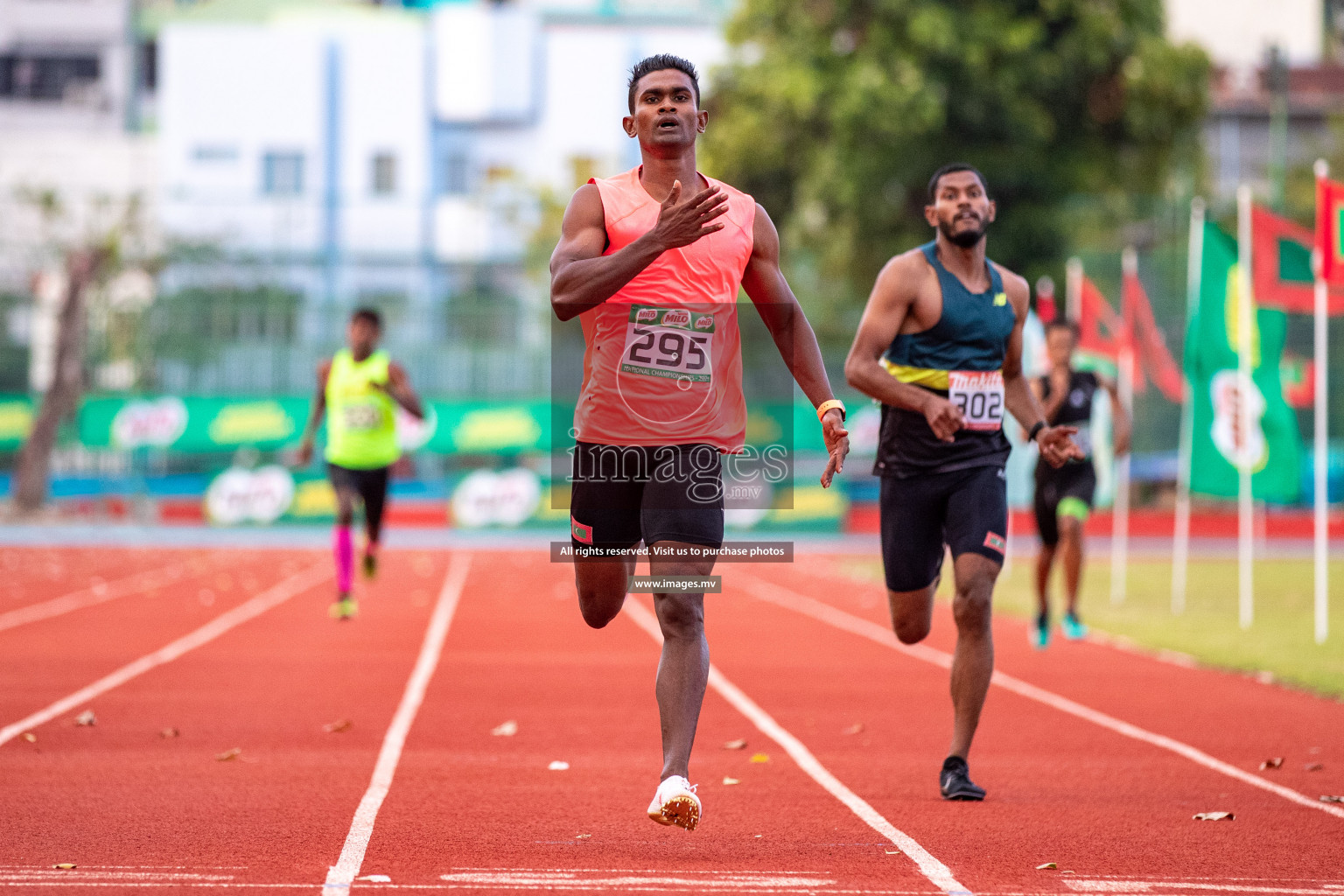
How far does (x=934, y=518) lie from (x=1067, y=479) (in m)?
6.00

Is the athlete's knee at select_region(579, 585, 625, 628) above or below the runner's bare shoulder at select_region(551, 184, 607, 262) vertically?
below

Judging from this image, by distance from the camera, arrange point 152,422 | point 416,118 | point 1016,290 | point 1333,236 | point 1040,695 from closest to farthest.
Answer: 1. point 1016,290
2. point 1040,695
3. point 1333,236
4. point 152,422
5. point 416,118

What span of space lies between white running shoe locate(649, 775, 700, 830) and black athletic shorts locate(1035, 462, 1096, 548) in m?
7.66

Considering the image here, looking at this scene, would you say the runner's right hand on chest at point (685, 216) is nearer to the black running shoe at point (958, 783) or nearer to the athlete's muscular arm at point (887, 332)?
the athlete's muscular arm at point (887, 332)

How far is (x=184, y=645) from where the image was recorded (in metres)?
11.9

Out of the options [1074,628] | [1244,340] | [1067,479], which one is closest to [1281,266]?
[1244,340]

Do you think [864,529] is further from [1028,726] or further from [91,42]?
[91,42]

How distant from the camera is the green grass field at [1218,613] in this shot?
35.6 ft

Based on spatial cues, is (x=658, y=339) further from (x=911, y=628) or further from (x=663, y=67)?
(x=911, y=628)

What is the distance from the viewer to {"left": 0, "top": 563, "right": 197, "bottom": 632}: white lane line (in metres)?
13.9

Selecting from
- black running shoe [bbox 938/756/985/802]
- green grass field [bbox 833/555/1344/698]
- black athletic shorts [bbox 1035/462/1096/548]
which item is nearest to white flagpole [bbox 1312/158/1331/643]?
green grass field [bbox 833/555/1344/698]

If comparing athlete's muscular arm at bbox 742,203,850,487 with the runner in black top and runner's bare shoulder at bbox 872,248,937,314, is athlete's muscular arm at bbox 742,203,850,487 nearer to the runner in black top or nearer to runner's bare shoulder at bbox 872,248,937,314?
runner's bare shoulder at bbox 872,248,937,314

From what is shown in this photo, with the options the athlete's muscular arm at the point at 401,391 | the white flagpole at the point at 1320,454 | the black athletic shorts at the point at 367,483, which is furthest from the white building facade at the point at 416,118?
the white flagpole at the point at 1320,454

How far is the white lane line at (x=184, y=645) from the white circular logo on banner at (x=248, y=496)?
7265 millimetres
